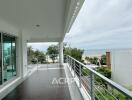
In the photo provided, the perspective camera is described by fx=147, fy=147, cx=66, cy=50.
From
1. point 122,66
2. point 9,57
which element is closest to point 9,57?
point 9,57

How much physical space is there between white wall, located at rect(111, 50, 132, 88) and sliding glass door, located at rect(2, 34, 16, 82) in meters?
9.00

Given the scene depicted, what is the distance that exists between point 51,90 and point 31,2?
2.49m

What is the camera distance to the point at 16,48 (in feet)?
20.3

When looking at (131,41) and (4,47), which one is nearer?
(4,47)

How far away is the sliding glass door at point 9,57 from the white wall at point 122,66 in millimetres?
9003

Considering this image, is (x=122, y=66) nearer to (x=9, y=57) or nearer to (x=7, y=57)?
(x=9, y=57)

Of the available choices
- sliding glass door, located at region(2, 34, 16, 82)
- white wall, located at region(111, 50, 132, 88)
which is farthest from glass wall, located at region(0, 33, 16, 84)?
white wall, located at region(111, 50, 132, 88)

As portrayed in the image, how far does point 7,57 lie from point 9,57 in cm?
21

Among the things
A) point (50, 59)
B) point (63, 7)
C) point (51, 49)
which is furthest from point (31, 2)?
point (51, 49)

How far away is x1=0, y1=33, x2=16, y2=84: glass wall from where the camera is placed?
470 centimetres

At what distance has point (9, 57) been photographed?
551cm

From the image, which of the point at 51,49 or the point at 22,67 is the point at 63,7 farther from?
the point at 51,49

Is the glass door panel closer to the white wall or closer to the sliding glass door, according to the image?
the sliding glass door

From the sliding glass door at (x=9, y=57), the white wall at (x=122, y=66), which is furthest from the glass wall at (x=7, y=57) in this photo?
the white wall at (x=122, y=66)
